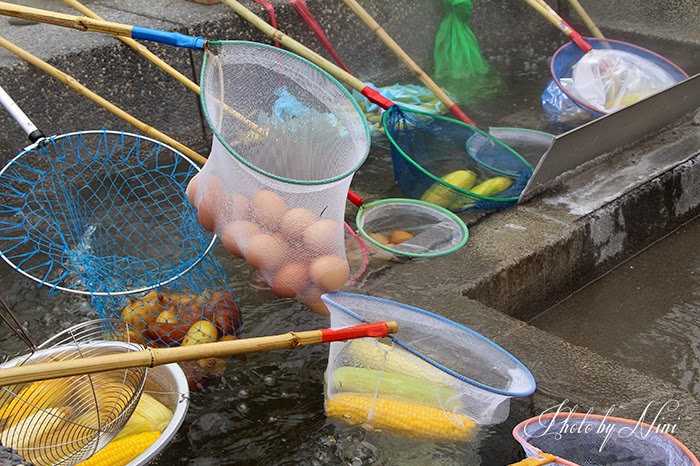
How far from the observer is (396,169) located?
14.8 ft

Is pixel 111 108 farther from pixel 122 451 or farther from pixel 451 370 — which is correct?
pixel 451 370

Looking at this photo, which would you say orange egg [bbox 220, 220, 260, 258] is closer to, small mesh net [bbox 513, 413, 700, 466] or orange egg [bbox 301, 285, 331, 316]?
orange egg [bbox 301, 285, 331, 316]

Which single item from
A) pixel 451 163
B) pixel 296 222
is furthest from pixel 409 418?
pixel 451 163

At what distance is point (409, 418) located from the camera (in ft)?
8.91

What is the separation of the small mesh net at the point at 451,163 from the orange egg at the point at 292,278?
1.26m

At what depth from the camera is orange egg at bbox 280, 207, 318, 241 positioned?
307 centimetres

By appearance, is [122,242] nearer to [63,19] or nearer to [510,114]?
[63,19]

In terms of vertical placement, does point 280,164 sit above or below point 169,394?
above

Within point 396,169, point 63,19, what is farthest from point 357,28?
point 63,19

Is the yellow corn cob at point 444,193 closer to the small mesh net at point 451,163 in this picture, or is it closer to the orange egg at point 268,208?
the small mesh net at point 451,163

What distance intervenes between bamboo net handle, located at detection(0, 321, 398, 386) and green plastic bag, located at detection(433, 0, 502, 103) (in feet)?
14.3

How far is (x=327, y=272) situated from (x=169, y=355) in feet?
3.61

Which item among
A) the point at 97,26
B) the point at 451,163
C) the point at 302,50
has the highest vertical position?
the point at 97,26

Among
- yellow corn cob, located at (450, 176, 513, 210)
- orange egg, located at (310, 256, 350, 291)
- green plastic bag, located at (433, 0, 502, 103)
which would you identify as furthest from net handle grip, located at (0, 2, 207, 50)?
green plastic bag, located at (433, 0, 502, 103)
